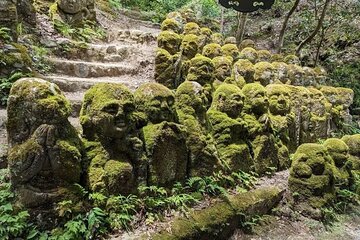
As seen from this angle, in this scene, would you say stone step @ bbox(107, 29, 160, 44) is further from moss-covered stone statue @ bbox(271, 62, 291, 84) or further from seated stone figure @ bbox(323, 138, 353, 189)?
seated stone figure @ bbox(323, 138, 353, 189)

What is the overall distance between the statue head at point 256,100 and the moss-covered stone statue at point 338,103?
12.8 feet

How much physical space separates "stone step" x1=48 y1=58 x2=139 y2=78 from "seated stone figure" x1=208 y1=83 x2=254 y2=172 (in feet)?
10.0

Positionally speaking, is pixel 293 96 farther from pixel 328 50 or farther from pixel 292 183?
pixel 328 50

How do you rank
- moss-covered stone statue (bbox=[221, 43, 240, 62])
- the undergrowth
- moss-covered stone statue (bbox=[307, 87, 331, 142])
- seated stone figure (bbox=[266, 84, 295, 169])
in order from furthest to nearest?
1. moss-covered stone statue (bbox=[221, 43, 240, 62])
2. moss-covered stone statue (bbox=[307, 87, 331, 142])
3. seated stone figure (bbox=[266, 84, 295, 169])
4. the undergrowth

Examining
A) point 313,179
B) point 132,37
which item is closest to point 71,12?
point 132,37

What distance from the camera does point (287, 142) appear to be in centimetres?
662

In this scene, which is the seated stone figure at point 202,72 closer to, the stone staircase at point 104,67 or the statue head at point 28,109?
the stone staircase at point 104,67

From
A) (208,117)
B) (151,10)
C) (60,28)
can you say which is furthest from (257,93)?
(151,10)

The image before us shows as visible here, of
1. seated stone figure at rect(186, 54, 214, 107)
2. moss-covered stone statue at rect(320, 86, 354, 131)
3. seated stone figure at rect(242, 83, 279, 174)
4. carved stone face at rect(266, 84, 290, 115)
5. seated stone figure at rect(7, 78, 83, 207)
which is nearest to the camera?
seated stone figure at rect(7, 78, 83, 207)

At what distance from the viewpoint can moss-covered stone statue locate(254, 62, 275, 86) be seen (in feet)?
25.1

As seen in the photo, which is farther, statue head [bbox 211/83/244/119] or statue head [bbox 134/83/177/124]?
statue head [bbox 211/83/244/119]

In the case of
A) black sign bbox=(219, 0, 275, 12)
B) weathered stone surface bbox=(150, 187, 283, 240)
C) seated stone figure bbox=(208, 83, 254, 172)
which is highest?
black sign bbox=(219, 0, 275, 12)

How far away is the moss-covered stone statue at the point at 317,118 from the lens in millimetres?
7551

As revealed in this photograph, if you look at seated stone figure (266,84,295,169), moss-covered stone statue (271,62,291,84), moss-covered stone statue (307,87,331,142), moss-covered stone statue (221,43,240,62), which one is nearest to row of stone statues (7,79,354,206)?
seated stone figure (266,84,295,169)
